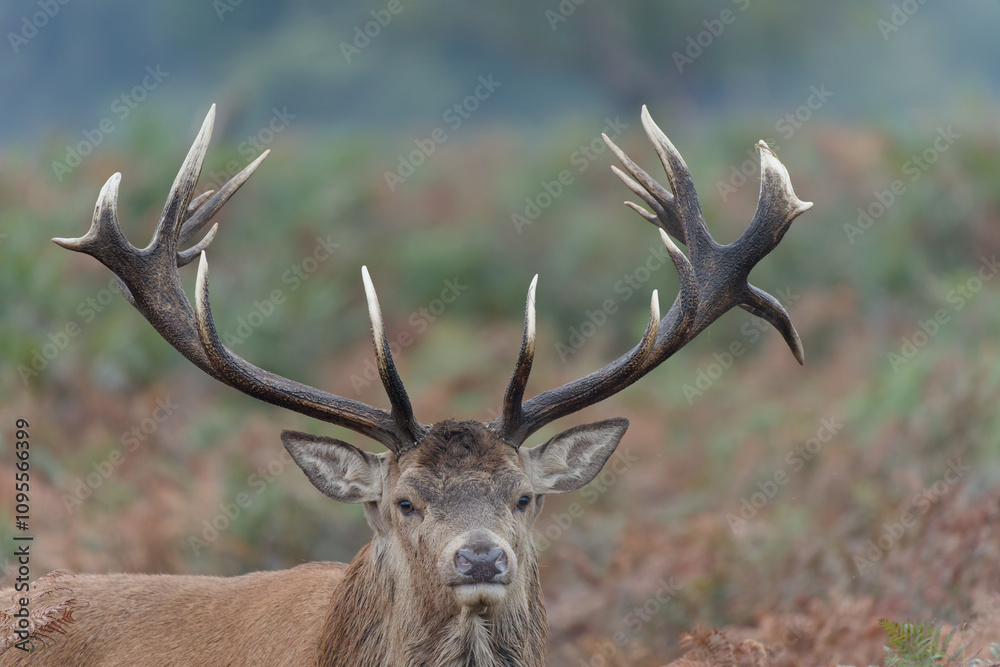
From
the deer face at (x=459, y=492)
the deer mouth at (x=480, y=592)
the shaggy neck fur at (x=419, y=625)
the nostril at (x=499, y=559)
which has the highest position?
the deer face at (x=459, y=492)

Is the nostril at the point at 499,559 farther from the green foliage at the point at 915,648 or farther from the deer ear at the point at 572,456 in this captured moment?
the green foliage at the point at 915,648

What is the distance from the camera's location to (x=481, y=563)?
209 inches

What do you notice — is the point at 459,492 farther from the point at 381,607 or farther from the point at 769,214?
the point at 769,214

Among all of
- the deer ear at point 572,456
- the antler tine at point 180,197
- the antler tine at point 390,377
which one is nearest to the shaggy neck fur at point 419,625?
the deer ear at point 572,456

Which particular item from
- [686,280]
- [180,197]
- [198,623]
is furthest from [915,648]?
[180,197]

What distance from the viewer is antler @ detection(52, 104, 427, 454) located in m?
5.96

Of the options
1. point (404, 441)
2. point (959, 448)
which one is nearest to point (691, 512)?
point (959, 448)

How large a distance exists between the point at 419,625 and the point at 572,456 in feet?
4.09

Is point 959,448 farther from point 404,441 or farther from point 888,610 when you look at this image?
point 404,441

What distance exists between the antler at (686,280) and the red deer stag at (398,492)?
10mm

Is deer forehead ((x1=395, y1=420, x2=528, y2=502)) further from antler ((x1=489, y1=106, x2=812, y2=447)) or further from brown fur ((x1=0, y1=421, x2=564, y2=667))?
antler ((x1=489, y1=106, x2=812, y2=447))

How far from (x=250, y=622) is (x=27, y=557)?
4097 mm

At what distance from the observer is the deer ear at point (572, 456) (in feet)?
20.7

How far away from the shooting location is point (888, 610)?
8.57 meters
